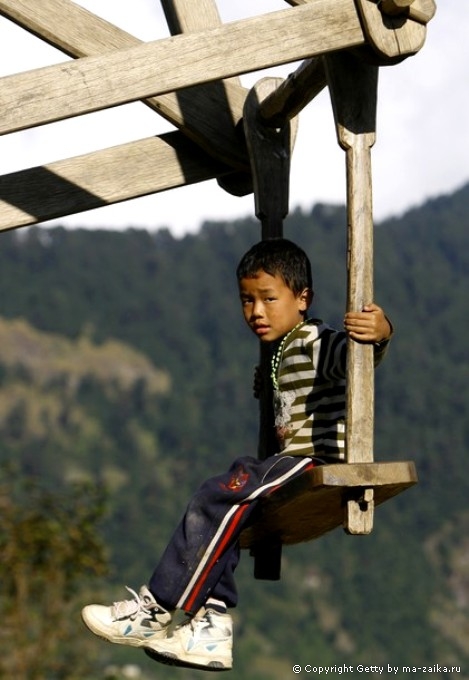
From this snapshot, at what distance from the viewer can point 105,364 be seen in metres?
111

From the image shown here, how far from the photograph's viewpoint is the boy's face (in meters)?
5.64

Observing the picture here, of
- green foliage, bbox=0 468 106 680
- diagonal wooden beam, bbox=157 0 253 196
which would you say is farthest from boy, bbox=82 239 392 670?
green foliage, bbox=0 468 106 680

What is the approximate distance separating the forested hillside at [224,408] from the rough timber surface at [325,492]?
194 ft

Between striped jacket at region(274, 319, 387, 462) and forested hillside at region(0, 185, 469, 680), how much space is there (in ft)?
194

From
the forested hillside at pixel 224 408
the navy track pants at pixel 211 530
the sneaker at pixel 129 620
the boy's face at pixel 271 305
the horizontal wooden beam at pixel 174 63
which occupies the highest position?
the forested hillside at pixel 224 408

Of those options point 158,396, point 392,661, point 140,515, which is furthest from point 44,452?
point 392,661

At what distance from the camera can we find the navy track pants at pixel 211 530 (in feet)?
17.5

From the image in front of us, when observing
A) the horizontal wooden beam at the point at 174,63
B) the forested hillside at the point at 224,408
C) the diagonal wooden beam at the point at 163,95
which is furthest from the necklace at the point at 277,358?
the forested hillside at the point at 224,408

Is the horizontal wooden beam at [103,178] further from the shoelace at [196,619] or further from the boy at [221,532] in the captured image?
Result: the shoelace at [196,619]

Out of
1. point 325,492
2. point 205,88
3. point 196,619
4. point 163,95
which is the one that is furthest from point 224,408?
point 325,492

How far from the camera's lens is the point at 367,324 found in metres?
5.11

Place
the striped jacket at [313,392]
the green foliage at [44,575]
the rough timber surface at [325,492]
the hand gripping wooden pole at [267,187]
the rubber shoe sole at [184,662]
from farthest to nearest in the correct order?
the green foliage at [44,575] → the hand gripping wooden pole at [267,187] → the striped jacket at [313,392] → the rubber shoe sole at [184,662] → the rough timber surface at [325,492]

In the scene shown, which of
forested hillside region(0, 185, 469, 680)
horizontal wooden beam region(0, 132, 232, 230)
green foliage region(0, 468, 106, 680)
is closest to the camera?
horizontal wooden beam region(0, 132, 232, 230)

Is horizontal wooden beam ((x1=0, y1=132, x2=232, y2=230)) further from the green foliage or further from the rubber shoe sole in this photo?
the green foliage
